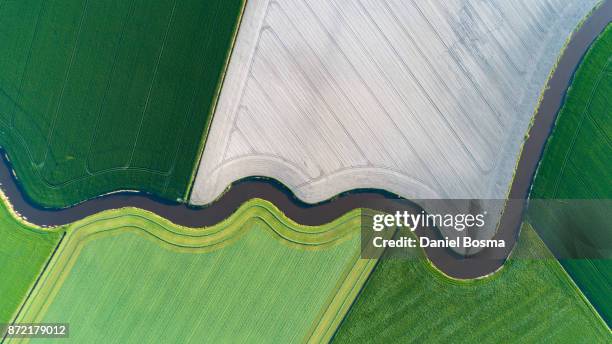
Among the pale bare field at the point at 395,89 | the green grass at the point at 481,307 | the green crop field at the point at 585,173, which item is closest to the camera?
the green grass at the point at 481,307

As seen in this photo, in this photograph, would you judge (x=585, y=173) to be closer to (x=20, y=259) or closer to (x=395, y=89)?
(x=395, y=89)

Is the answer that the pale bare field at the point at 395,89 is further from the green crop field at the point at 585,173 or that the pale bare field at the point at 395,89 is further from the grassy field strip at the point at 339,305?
the grassy field strip at the point at 339,305

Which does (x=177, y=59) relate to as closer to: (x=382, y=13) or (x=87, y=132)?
(x=87, y=132)

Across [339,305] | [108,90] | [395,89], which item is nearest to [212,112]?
[108,90]

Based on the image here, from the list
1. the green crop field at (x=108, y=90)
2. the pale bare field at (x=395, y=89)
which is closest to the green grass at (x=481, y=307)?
the pale bare field at (x=395, y=89)

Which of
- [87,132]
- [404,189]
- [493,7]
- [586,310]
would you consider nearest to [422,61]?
[493,7]

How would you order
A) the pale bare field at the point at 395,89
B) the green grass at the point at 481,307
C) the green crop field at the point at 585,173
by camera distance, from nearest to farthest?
the green grass at the point at 481,307
the green crop field at the point at 585,173
the pale bare field at the point at 395,89
